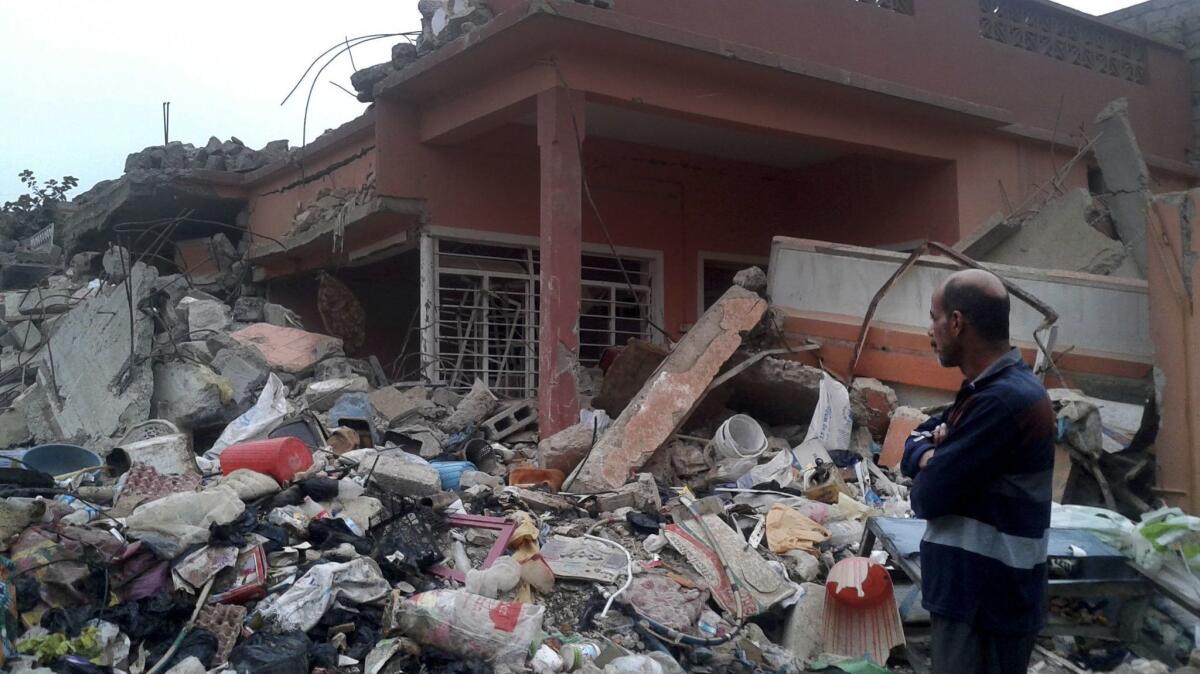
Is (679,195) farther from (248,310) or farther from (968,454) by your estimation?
(968,454)

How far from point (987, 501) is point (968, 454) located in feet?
0.51

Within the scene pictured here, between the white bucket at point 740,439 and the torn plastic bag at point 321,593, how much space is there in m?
3.05

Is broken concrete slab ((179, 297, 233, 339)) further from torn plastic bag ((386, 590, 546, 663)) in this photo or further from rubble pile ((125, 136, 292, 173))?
torn plastic bag ((386, 590, 546, 663))

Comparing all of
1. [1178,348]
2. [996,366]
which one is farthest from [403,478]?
[1178,348]

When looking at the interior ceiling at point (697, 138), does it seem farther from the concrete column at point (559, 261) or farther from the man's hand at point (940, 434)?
the man's hand at point (940, 434)

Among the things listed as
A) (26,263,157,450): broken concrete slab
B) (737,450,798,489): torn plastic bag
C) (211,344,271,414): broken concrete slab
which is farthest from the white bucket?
(26,263,157,450): broken concrete slab

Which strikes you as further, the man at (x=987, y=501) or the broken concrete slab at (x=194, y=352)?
the broken concrete slab at (x=194, y=352)

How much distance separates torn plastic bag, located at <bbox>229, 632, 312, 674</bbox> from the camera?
3559 mm

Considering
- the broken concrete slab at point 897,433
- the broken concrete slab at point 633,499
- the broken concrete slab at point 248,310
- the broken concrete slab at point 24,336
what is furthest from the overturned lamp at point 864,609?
the broken concrete slab at point 24,336

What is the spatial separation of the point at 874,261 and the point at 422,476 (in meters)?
4.28

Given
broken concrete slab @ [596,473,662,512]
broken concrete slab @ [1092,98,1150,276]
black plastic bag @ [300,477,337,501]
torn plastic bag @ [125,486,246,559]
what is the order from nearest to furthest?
torn plastic bag @ [125,486,246,559], black plastic bag @ [300,477,337,501], broken concrete slab @ [596,473,662,512], broken concrete slab @ [1092,98,1150,276]

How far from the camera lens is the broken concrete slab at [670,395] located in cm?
611

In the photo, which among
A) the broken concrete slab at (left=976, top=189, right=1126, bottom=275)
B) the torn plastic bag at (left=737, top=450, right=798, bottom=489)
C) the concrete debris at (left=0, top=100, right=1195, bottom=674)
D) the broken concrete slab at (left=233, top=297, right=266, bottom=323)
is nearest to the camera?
the concrete debris at (left=0, top=100, right=1195, bottom=674)

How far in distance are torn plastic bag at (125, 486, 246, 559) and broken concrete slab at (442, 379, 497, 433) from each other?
2.96 m
